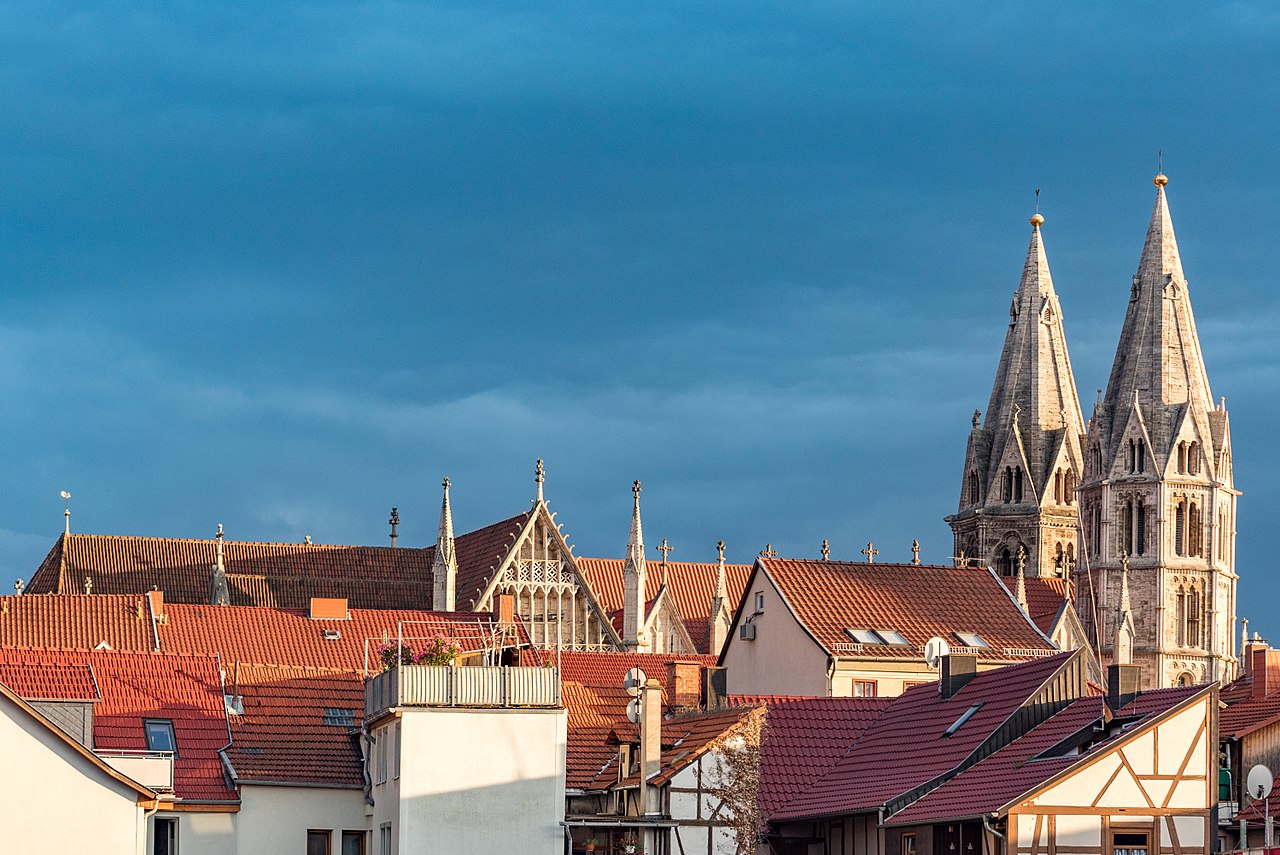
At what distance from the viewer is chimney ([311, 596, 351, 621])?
70375 millimetres

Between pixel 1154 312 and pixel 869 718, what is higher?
pixel 1154 312

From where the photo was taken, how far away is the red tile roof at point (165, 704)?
Result: 46.9 metres

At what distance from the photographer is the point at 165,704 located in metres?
48.6

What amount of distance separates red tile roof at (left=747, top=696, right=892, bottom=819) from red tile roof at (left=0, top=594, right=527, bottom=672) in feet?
61.4

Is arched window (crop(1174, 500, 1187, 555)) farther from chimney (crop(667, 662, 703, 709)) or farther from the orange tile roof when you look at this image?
chimney (crop(667, 662, 703, 709))

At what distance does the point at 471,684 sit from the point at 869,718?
8.65 metres

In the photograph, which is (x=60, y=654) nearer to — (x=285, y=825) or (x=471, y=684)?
(x=285, y=825)

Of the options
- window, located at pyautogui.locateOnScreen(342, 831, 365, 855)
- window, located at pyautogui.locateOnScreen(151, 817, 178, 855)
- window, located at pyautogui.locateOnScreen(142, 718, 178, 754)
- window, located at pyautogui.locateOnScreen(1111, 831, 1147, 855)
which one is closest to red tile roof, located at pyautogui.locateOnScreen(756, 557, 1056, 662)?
window, located at pyautogui.locateOnScreen(342, 831, 365, 855)

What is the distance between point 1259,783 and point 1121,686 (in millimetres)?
3558

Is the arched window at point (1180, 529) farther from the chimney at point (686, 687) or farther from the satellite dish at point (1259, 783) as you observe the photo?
the satellite dish at point (1259, 783)

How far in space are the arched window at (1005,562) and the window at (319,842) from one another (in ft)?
288

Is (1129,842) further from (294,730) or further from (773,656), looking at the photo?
(773,656)

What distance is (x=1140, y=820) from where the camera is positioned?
133ft

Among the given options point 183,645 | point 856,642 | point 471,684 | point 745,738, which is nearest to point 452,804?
point 471,684
